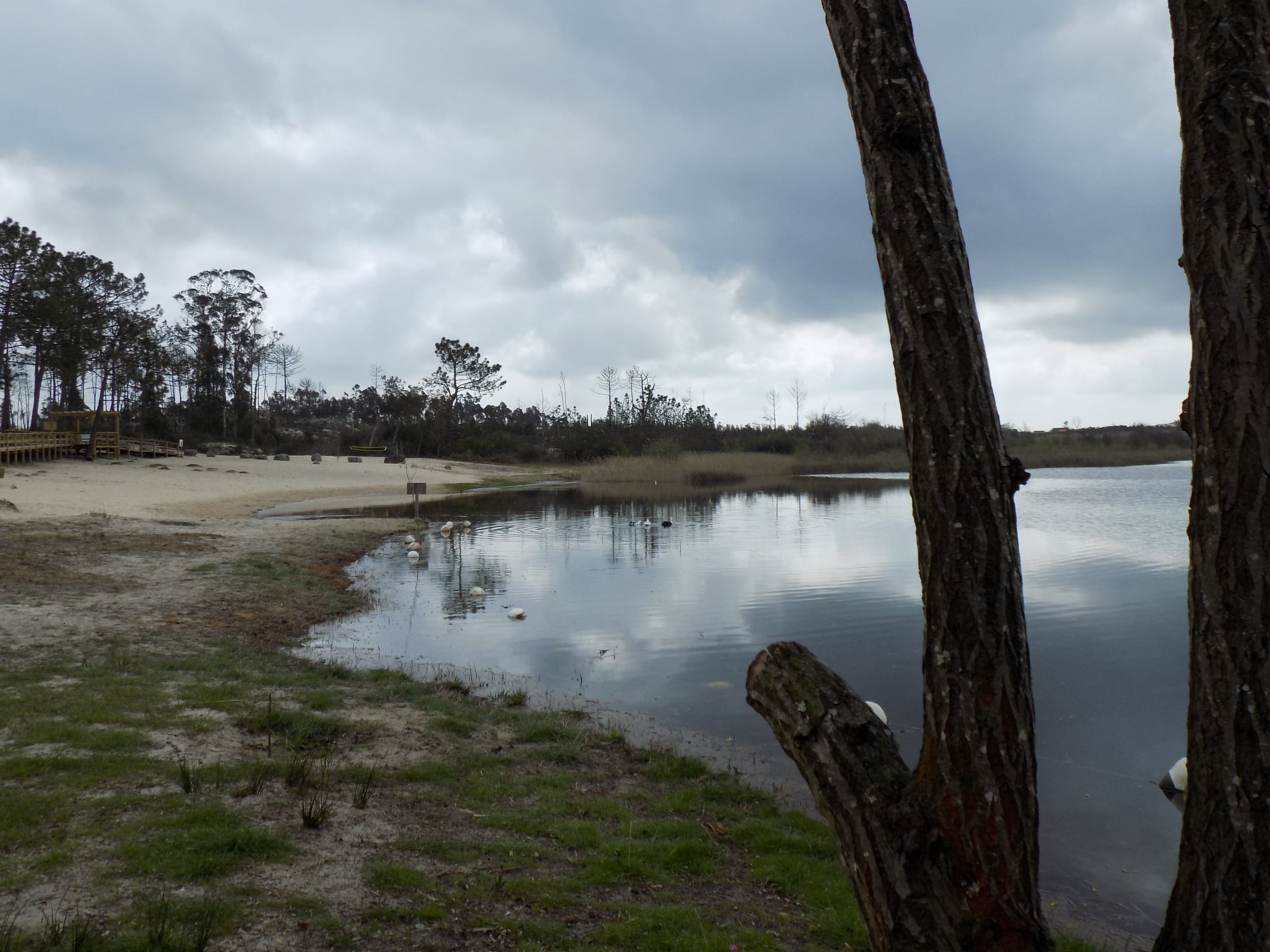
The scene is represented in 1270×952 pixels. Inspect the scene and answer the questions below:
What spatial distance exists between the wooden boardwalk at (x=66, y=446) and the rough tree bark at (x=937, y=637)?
38581mm

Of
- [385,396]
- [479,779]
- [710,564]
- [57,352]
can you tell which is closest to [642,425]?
[385,396]

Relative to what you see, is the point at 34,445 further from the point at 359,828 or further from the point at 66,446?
the point at 359,828

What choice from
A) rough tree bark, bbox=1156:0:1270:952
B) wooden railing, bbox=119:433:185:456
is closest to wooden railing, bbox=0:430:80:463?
wooden railing, bbox=119:433:185:456

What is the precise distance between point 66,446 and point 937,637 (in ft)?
147

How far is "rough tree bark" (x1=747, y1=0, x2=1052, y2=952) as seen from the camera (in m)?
2.03

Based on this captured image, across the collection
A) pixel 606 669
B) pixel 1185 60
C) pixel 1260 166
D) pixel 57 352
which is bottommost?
pixel 606 669

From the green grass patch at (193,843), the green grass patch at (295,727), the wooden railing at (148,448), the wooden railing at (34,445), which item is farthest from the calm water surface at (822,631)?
the wooden railing at (148,448)

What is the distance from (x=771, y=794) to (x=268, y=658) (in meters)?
5.34

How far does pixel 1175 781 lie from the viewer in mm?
6301

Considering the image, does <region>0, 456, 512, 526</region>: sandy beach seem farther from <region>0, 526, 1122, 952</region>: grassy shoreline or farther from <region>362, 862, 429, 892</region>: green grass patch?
<region>362, 862, 429, 892</region>: green grass patch

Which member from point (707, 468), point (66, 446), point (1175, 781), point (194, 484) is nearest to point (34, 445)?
point (66, 446)

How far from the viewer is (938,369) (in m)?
2.14

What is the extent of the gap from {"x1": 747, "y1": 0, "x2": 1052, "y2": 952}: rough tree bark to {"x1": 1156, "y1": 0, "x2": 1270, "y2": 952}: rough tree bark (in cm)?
37

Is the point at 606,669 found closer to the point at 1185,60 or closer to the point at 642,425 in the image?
the point at 1185,60
